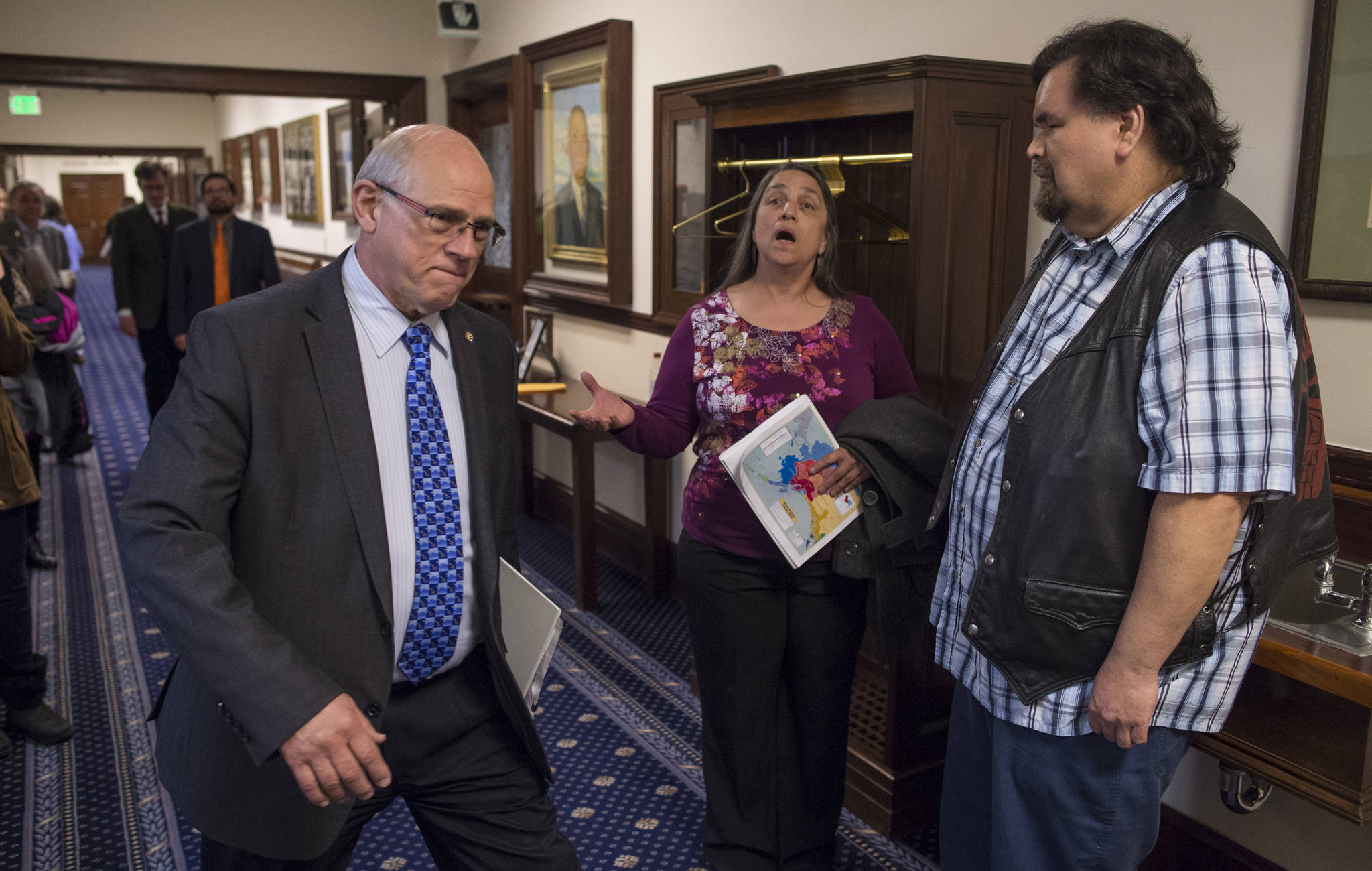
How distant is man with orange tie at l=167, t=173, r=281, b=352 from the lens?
573 centimetres

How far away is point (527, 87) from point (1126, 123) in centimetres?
427

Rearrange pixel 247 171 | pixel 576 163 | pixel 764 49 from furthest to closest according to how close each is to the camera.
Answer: pixel 247 171, pixel 576 163, pixel 764 49

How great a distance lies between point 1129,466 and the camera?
4.71 ft

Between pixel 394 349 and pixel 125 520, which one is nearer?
pixel 125 520

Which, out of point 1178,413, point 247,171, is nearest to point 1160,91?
point 1178,413

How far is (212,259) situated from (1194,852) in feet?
17.9

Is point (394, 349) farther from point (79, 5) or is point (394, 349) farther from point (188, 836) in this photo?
point (79, 5)

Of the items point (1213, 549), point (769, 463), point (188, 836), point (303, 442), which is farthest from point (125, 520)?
point (188, 836)

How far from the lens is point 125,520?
131 cm

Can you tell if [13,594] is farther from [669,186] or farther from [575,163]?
[575,163]

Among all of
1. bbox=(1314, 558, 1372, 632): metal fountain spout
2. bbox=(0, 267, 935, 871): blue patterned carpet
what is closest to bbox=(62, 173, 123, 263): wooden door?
bbox=(0, 267, 935, 871): blue patterned carpet

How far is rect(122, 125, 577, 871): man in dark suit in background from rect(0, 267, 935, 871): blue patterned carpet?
1235mm

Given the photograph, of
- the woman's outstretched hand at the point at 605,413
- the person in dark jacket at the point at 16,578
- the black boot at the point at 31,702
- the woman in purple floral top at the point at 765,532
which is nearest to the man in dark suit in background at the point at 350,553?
the woman's outstretched hand at the point at 605,413

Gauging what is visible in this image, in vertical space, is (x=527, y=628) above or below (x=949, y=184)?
below
